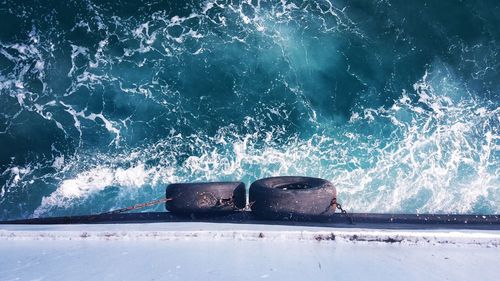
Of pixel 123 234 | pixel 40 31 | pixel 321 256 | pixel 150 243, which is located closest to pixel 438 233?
pixel 321 256

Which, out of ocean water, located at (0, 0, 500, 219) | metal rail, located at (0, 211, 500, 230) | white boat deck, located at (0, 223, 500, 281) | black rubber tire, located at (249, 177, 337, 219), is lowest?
white boat deck, located at (0, 223, 500, 281)

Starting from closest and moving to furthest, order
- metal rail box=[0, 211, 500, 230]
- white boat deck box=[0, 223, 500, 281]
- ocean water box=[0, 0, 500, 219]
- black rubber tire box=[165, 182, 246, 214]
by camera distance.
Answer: white boat deck box=[0, 223, 500, 281]
metal rail box=[0, 211, 500, 230]
black rubber tire box=[165, 182, 246, 214]
ocean water box=[0, 0, 500, 219]

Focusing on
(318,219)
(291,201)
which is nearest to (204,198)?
(291,201)

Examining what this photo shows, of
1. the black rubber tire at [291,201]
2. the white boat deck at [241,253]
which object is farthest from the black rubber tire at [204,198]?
the white boat deck at [241,253]

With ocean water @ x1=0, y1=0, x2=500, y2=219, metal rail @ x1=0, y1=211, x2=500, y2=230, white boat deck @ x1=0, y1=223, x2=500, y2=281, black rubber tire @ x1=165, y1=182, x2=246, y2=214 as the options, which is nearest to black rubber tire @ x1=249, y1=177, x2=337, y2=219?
metal rail @ x1=0, y1=211, x2=500, y2=230

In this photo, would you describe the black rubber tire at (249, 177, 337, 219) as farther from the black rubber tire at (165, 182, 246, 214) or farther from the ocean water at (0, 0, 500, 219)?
the ocean water at (0, 0, 500, 219)

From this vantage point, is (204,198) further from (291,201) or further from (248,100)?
(248,100)

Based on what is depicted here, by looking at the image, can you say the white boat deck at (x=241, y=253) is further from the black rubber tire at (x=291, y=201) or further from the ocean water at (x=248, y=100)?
the ocean water at (x=248, y=100)
